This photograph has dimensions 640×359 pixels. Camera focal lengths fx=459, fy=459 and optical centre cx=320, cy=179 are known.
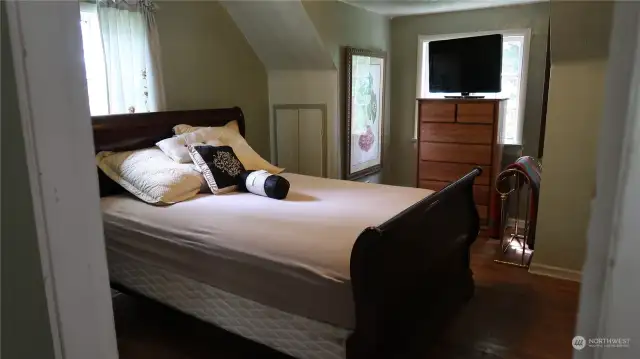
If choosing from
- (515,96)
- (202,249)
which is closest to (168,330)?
(202,249)

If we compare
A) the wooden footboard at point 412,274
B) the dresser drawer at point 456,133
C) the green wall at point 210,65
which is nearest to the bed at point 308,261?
the wooden footboard at point 412,274

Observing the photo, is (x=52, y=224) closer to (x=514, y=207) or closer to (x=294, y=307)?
(x=294, y=307)

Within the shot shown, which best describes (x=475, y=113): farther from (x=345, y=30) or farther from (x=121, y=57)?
(x=121, y=57)

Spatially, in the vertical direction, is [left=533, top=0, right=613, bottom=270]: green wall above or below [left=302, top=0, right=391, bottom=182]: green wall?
below

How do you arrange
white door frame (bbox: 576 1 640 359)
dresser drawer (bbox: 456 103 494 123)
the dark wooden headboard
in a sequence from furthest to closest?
dresser drawer (bbox: 456 103 494 123) → the dark wooden headboard → white door frame (bbox: 576 1 640 359)

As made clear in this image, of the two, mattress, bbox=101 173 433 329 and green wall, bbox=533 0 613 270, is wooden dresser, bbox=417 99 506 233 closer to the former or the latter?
green wall, bbox=533 0 613 270

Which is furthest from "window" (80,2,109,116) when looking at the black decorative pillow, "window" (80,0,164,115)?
the black decorative pillow

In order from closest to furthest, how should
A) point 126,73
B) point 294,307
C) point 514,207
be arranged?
point 294,307, point 126,73, point 514,207

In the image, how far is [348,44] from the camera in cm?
422

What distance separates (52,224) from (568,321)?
8.85 ft

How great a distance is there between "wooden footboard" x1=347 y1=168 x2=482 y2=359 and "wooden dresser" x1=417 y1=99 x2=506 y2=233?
1.45m

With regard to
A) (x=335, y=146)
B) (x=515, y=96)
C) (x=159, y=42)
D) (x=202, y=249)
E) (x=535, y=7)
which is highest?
(x=535, y=7)

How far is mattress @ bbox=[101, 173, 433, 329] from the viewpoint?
1872mm

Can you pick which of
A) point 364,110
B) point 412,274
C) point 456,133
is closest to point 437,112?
point 456,133
